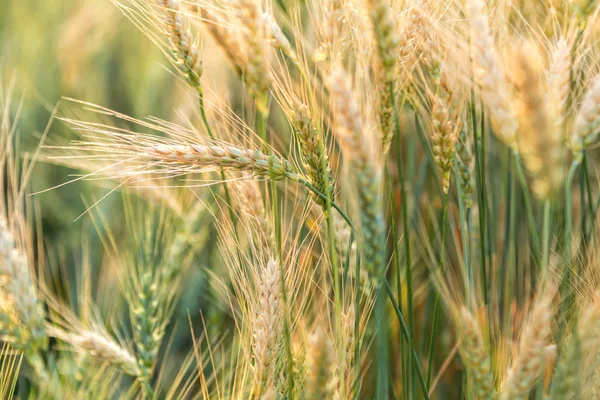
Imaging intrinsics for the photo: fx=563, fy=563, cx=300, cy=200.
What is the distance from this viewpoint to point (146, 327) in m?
0.96

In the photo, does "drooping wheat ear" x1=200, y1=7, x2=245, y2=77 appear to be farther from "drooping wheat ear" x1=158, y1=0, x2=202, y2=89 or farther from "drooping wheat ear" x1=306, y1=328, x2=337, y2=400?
"drooping wheat ear" x1=306, y1=328, x2=337, y2=400

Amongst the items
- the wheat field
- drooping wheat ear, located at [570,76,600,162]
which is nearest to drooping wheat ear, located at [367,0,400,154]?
the wheat field

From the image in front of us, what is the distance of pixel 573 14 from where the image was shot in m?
0.78

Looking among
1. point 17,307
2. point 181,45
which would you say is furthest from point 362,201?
point 17,307

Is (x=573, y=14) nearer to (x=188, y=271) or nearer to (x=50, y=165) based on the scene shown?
(x=188, y=271)

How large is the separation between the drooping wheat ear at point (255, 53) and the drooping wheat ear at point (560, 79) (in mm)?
335

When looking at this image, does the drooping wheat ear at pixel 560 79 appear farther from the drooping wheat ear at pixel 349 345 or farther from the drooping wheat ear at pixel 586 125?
the drooping wheat ear at pixel 349 345

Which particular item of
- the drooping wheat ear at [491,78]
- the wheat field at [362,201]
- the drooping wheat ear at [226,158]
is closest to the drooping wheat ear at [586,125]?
the wheat field at [362,201]

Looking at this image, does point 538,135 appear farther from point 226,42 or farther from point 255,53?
point 226,42

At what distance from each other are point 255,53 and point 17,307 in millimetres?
495

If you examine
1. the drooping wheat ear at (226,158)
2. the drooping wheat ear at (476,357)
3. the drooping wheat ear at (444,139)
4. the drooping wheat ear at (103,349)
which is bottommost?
the drooping wheat ear at (103,349)

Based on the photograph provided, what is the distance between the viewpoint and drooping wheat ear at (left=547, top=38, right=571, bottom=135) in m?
0.68

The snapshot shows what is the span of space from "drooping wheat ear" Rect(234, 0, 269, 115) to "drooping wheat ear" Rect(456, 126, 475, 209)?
31 centimetres

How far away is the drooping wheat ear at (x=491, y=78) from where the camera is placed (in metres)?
0.60
